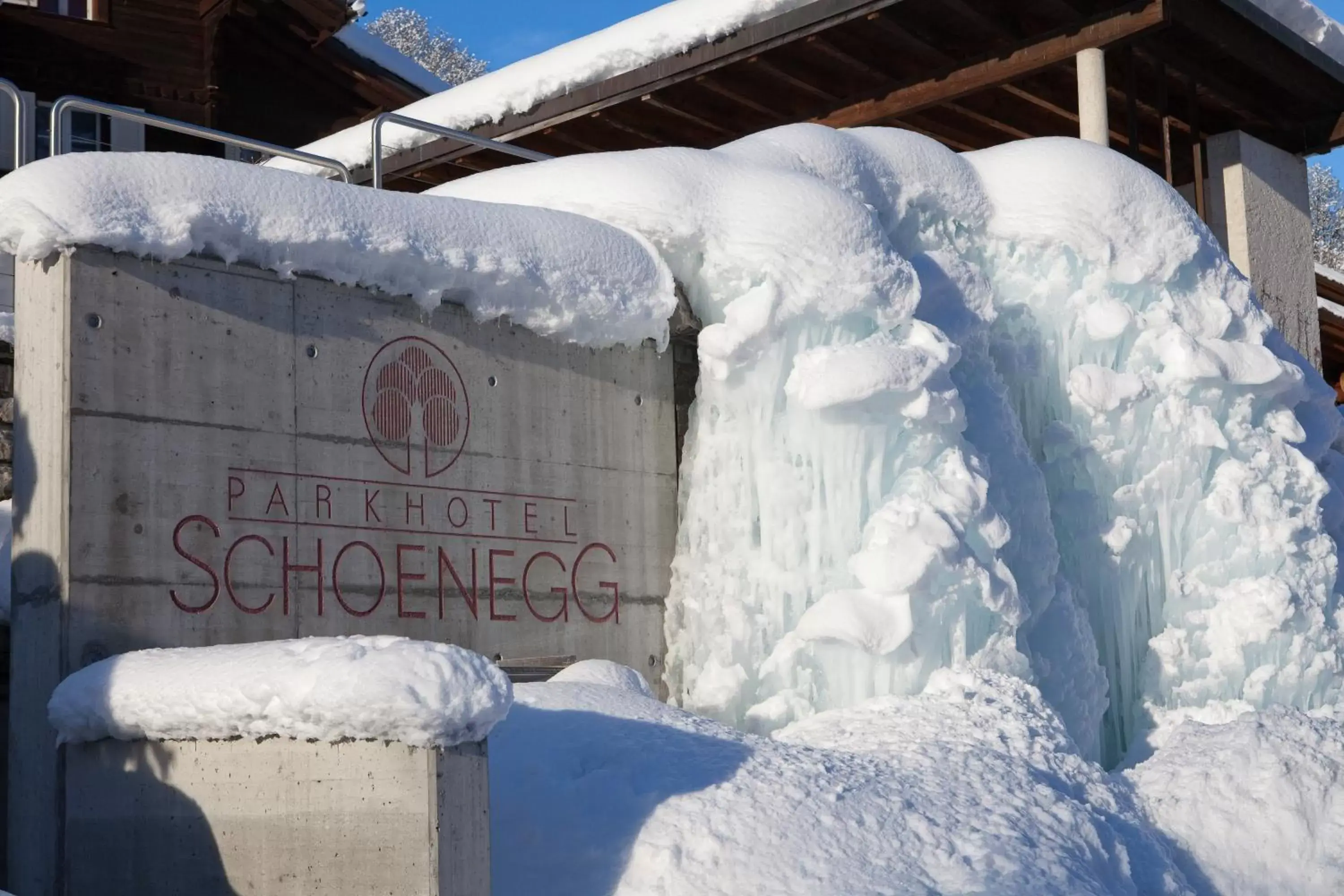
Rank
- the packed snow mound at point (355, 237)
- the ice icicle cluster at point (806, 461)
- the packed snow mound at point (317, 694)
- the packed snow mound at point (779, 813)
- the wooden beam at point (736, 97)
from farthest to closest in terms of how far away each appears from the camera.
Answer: the wooden beam at point (736, 97) < the ice icicle cluster at point (806, 461) < the packed snow mound at point (355, 237) < the packed snow mound at point (779, 813) < the packed snow mound at point (317, 694)

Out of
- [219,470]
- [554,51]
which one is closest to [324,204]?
[219,470]

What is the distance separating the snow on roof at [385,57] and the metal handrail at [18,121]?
11592mm

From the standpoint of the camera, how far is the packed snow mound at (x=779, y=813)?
466cm

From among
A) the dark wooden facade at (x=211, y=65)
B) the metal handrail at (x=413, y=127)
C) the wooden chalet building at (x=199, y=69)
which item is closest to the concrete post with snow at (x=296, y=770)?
the metal handrail at (x=413, y=127)

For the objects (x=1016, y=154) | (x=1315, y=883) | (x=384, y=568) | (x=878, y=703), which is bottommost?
(x=1315, y=883)

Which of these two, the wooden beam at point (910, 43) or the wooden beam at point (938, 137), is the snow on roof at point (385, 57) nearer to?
the wooden beam at point (938, 137)

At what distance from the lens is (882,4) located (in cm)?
1087

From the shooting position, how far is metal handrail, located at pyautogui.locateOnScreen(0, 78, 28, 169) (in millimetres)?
6766

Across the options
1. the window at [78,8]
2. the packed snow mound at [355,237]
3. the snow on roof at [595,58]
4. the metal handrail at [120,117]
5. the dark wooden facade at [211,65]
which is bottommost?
the packed snow mound at [355,237]

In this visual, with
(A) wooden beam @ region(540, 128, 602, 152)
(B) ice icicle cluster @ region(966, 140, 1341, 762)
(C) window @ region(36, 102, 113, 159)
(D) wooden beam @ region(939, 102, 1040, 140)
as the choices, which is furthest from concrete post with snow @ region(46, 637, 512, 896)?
(C) window @ region(36, 102, 113, 159)

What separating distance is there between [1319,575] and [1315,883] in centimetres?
258

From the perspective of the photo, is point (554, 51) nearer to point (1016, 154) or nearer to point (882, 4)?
point (882, 4)

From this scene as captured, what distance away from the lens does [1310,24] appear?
11742 mm

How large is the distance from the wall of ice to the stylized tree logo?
1048mm
